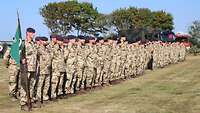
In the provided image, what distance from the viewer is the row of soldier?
13.7 m

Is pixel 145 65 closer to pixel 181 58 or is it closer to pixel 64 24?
pixel 181 58

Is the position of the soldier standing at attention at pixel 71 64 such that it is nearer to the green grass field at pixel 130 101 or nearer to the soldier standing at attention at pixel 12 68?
the green grass field at pixel 130 101

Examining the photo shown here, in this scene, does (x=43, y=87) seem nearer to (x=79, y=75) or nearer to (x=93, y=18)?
(x=79, y=75)

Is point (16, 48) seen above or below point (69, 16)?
below

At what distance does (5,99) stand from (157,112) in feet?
15.3

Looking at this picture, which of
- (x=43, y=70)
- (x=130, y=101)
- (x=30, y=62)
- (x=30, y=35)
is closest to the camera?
(x=30, y=35)

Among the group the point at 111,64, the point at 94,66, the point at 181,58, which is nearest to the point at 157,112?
the point at 94,66

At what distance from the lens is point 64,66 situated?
15719mm

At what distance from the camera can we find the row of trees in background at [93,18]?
231 feet

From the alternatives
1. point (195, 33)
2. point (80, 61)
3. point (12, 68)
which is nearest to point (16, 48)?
point (12, 68)

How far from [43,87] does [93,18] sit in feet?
200

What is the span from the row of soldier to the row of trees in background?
44620mm

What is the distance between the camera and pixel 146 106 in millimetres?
13961

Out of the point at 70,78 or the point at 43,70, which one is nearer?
the point at 43,70
